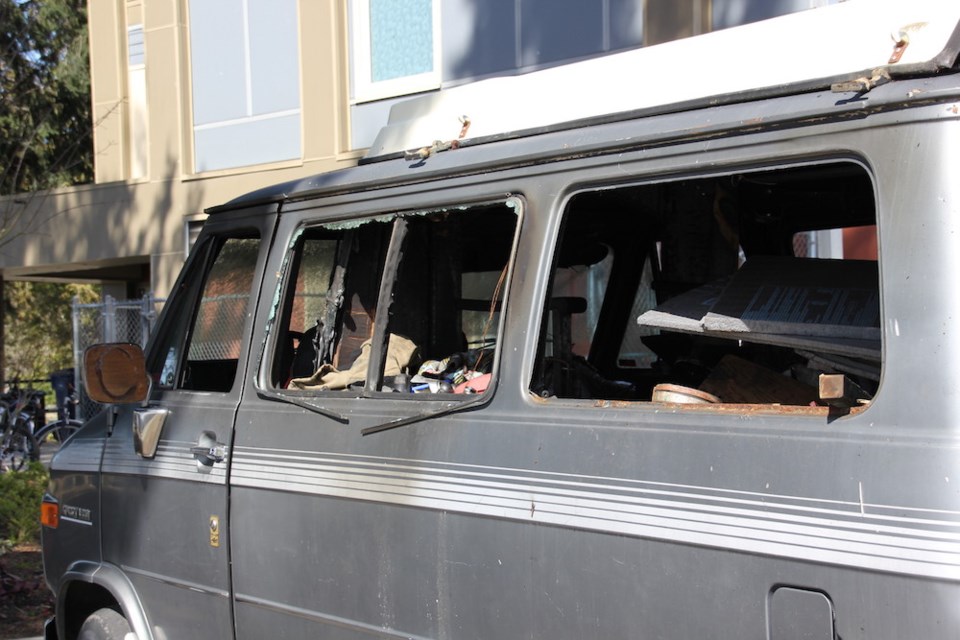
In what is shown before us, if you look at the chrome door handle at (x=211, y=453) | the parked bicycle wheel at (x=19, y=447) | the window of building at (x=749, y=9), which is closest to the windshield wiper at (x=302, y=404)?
the chrome door handle at (x=211, y=453)

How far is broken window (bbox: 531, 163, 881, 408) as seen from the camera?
103 inches

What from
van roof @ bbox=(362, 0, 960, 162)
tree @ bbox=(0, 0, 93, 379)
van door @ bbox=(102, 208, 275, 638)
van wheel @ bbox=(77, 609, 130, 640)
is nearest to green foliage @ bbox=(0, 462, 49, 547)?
tree @ bbox=(0, 0, 93, 379)

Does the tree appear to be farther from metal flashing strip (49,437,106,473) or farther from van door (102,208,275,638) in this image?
van door (102,208,275,638)

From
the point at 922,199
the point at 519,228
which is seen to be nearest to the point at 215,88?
the point at 519,228

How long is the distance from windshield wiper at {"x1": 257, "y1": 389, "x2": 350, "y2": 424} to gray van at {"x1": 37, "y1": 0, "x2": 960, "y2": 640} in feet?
0.05

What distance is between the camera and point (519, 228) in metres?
2.88

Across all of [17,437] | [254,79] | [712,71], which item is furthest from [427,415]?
[254,79]

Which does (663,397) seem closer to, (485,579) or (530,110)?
(485,579)

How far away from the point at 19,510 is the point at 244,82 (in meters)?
7.84

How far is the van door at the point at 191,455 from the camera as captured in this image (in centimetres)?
355

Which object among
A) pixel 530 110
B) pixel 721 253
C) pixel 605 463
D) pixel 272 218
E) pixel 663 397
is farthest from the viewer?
pixel 721 253

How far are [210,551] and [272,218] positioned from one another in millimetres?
1253

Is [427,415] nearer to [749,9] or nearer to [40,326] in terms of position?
[749,9]

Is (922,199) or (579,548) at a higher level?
(922,199)
